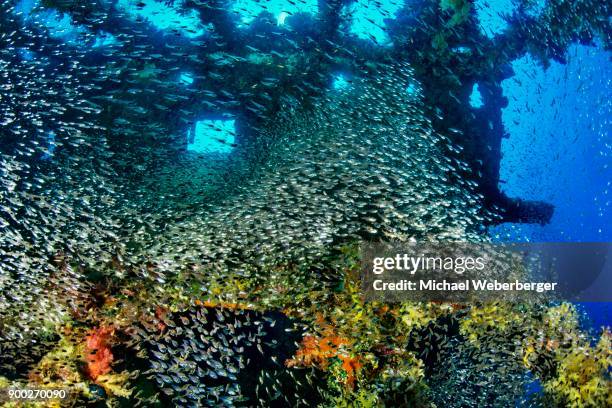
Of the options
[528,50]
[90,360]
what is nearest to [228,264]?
[90,360]

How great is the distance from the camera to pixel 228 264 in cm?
532

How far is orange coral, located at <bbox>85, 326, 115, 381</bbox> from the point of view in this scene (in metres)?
4.66

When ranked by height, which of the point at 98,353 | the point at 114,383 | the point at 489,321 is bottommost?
the point at 114,383

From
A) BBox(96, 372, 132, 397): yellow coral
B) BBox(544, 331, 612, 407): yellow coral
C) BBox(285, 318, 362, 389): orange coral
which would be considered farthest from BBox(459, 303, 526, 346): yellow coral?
BBox(96, 372, 132, 397): yellow coral

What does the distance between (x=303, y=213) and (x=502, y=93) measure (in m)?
3.43

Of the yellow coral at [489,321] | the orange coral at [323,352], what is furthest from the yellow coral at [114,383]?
the yellow coral at [489,321]

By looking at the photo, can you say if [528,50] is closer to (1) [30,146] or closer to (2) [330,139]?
(2) [330,139]

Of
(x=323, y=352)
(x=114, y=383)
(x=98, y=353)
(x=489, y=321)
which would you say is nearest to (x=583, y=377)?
(x=489, y=321)

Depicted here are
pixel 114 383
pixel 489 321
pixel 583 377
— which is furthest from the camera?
pixel 489 321

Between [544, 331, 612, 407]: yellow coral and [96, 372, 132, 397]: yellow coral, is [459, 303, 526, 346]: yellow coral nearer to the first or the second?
[544, 331, 612, 407]: yellow coral

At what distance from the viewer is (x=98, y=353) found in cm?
470

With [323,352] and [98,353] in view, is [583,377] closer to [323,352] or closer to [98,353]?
[323,352]

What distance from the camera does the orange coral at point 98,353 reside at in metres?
4.66

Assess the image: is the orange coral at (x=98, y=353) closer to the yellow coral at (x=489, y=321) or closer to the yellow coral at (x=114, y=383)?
the yellow coral at (x=114, y=383)
